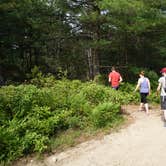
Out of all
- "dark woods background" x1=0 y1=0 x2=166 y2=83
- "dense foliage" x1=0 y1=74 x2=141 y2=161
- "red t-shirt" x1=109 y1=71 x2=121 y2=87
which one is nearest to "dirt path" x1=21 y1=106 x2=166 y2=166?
"dense foliage" x1=0 y1=74 x2=141 y2=161

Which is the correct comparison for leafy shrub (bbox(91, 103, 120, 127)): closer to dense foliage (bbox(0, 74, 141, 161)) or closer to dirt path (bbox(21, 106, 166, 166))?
dense foliage (bbox(0, 74, 141, 161))

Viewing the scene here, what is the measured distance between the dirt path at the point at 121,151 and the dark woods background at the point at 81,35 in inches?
261

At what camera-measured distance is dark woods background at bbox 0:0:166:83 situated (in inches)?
608

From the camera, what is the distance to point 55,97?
1111cm

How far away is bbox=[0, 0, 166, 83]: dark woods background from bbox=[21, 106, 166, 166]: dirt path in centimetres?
664

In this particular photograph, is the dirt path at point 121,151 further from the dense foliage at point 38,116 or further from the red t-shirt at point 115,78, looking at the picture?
the red t-shirt at point 115,78

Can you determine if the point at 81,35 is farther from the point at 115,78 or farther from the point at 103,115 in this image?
the point at 103,115

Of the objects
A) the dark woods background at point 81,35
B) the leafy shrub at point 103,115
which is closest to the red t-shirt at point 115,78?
the dark woods background at point 81,35

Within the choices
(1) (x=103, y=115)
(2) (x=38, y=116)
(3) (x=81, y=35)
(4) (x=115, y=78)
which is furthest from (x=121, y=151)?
(3) (x=81, y=35)

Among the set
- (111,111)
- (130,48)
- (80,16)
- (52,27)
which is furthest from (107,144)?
(130,48)

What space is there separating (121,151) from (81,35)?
39.0 feet

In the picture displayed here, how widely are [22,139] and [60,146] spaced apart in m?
1.06

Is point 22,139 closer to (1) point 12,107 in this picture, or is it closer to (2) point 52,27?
(1) point 12,107

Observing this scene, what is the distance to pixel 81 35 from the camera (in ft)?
62.2
